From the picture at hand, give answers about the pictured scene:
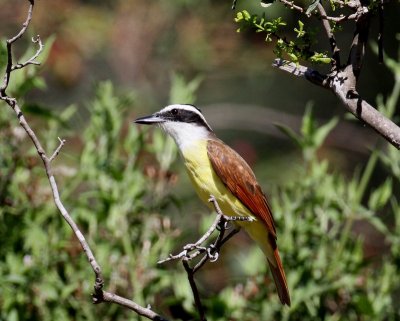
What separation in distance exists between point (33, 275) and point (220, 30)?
3545 millimetres

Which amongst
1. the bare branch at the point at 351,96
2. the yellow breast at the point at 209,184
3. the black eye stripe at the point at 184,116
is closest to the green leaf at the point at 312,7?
the bare branch at the point at 351,96

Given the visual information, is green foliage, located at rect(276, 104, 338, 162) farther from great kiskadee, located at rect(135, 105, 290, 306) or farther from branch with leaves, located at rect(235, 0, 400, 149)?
branch with leaves, located at rect(235, 0, 400, 149)

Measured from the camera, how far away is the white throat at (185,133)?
A: 3.79 m

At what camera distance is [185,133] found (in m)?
3.84

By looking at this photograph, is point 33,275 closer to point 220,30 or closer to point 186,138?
point 186,138

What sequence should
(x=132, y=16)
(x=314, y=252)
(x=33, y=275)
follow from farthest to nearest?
(x=132, y=16), (x=314, y=252), (x=33, y=275)

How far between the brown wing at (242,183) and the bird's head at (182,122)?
0.83ft

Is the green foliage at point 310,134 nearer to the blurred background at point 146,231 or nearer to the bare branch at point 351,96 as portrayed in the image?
the blurred background at point 146,231

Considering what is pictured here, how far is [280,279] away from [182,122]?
854 millimetres

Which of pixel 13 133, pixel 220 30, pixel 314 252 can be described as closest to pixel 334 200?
pixel 314 252

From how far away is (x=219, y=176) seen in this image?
3590mm

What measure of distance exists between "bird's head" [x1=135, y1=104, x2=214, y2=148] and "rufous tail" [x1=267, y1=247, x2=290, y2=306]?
65 centimetres

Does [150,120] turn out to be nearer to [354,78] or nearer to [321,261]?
[321,261]

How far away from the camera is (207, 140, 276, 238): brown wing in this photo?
353 centimetres
